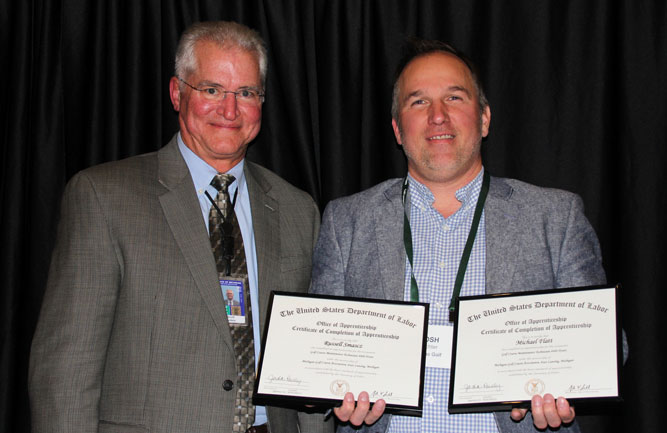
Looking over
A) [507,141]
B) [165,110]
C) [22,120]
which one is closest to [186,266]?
[165,110]

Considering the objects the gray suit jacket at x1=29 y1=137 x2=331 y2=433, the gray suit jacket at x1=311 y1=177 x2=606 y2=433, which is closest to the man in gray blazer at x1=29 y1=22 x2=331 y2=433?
the gray suit jacket at x1=29 y1=137 x2=331 y2=433

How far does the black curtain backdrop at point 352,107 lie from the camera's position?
2.96 meters

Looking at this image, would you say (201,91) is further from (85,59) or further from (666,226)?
(666,226)

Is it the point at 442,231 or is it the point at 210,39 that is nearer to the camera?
the point at 442,231

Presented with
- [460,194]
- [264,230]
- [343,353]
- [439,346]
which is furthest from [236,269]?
[460,194]

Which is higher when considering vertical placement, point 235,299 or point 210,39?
point 210,39

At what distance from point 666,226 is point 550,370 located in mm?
1485

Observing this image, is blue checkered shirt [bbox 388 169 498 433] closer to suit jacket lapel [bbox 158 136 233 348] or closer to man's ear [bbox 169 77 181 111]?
suit jacket lapel [bbox 158 136 233 348]

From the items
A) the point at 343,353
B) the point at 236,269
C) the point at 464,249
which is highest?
the point at 464,249

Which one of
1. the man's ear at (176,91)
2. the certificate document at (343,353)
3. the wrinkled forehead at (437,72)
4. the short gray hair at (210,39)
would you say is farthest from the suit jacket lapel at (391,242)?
the man's ear at (176,91)

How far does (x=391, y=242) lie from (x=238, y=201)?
692 mm

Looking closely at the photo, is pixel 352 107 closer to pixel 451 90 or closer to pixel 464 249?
pixel 451 90

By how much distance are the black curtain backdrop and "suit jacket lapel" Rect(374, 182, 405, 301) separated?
73 centimetres

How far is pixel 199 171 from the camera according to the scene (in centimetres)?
249
